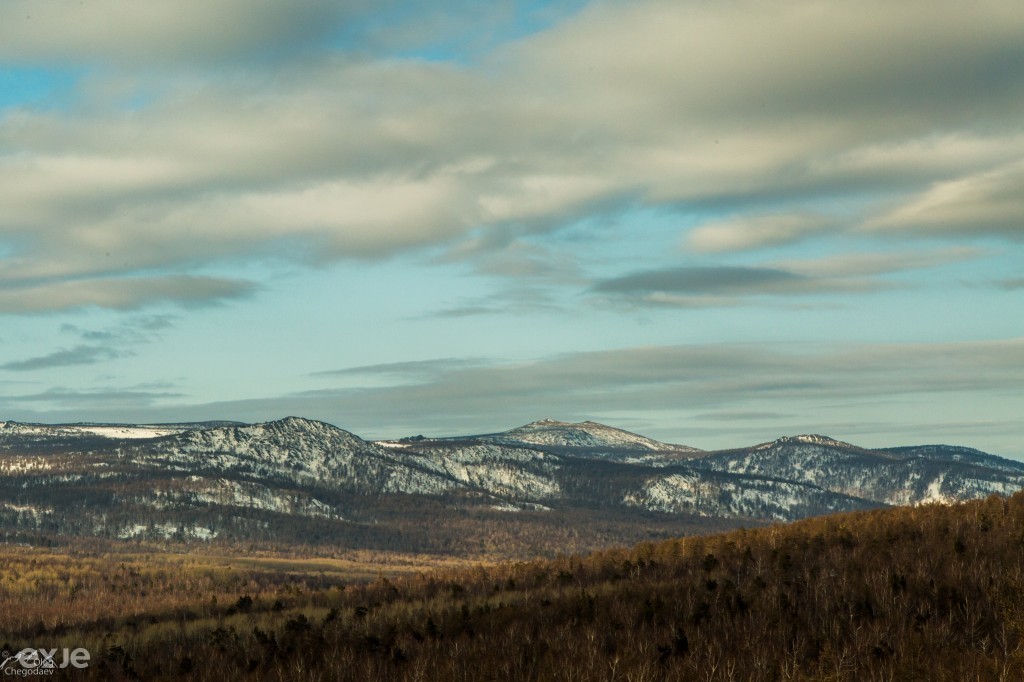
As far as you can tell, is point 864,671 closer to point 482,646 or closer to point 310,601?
point 482,646

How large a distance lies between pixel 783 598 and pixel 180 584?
198468 millimetres

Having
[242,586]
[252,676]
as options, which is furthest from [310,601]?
[242,586]

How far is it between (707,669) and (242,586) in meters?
191

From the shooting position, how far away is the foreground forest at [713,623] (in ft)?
42.2

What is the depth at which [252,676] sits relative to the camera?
1521 cm

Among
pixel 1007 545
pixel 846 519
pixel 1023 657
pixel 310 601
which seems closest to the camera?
pixel 1023 657

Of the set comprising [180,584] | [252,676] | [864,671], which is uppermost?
[864,671]

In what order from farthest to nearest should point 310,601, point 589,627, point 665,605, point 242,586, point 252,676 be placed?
point 242,586, point 310,601, point 665,605, point 589,627, point 252,676

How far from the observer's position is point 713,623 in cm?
1617

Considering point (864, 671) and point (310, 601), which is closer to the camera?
point (864, 671)

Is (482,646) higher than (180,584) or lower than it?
higher

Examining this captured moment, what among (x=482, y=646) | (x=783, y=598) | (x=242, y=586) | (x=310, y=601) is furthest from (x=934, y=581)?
(x=242, y=586)

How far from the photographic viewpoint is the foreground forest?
12859mm

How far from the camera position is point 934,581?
1697 cm
